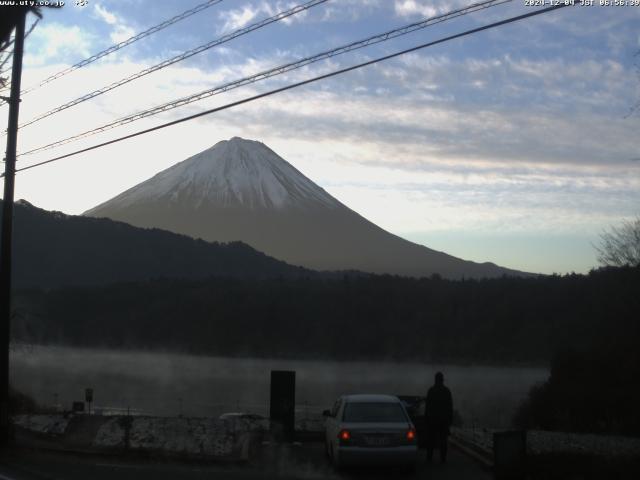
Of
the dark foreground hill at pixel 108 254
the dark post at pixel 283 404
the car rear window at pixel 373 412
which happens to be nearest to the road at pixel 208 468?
the car rear window at pixel 373 412

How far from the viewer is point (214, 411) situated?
5225 centimetres

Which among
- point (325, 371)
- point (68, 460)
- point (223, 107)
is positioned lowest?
point (325, 371)

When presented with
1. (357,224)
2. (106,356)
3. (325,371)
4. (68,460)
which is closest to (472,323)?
(325,371)

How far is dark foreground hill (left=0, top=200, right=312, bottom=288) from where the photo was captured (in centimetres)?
12200

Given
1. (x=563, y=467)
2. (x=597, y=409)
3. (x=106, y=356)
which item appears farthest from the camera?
(x=106, y=356)

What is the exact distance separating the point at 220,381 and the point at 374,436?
70254 mm

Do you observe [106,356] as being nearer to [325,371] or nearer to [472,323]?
[325,371]

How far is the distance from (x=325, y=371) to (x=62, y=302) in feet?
126

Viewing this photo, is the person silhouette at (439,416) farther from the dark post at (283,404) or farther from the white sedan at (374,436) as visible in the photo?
the dark post at (283,404)

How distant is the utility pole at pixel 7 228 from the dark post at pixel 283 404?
5.84 m

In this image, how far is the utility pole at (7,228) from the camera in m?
18.6

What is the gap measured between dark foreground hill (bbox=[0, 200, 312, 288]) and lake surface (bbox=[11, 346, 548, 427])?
67.6 ft

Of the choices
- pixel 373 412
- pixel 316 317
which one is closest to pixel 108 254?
pixel 316 317

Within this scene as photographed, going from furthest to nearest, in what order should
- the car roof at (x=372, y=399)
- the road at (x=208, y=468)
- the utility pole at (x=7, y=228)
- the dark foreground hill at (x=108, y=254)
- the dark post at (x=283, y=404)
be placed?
the dark foreground hill at (x=108, y=254) < the dark post at (x=283, y=404) < the utility pole at (x=7, y=228) < the car roof at (x=372, y=399) < the road at (x=208, y=468)
